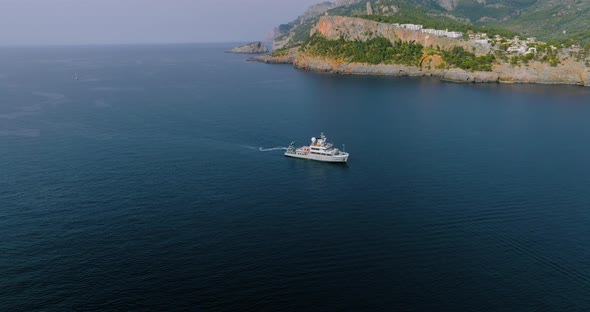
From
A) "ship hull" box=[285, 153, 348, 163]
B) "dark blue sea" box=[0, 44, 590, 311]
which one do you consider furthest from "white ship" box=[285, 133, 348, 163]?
"dark blue sea" box=[0, 44, 590, 311]

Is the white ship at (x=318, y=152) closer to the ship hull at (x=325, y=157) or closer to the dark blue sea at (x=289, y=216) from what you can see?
the ship hull at (x=325, y=157)

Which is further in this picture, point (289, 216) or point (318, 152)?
point (318, 152)

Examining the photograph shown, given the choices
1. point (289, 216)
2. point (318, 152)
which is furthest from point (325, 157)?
point (289, 216)

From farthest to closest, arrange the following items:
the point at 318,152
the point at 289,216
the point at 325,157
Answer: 1. the point at 318,152
2. the point at 325,157
3. the point at 289,216

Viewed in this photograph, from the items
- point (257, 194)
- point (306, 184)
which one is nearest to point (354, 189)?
point (306, 184)

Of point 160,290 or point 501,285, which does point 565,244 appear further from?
point 160,290

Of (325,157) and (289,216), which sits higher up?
(325,157)

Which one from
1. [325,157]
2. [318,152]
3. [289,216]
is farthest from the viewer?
[318,152]

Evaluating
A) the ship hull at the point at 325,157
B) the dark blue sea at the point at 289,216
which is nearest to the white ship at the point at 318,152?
the ship hull at the point at 325,157

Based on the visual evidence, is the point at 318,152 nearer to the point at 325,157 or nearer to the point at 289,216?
the point at 325,157
